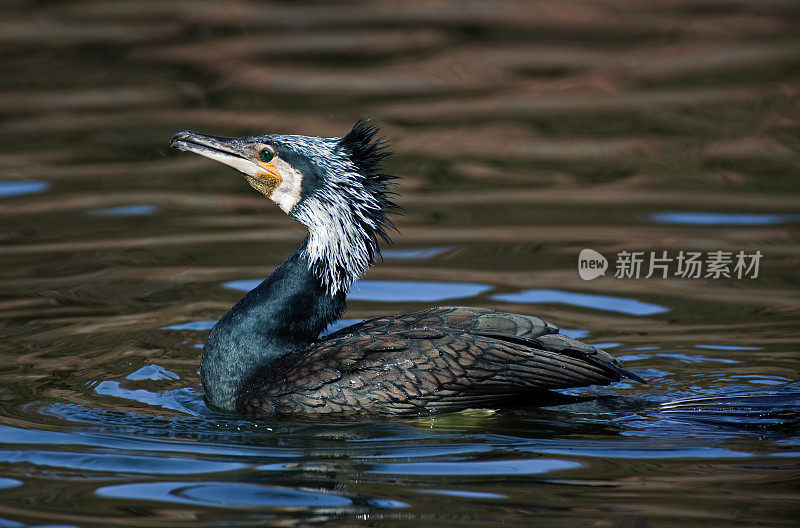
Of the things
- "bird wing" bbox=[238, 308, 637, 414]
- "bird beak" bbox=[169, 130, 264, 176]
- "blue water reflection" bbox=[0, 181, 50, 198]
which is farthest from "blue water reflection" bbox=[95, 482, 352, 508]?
"blue water reflection" bbox=[0, 181, 50, 198]

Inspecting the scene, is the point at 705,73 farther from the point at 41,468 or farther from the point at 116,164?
the point at 41,468

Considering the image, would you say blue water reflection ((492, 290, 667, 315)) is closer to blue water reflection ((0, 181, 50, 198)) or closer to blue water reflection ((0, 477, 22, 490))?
blue water reflection ((0, 477, 22, 490))

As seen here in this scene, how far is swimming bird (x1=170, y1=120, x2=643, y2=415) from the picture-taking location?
6.80m

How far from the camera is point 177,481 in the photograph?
6164 millimetres

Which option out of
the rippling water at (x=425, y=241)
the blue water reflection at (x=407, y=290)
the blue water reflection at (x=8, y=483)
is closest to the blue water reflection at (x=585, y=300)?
the rippling water at (x=425, y=241)

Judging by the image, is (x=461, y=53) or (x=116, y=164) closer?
(x=116, y=164)

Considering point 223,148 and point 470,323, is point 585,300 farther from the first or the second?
point 223,148

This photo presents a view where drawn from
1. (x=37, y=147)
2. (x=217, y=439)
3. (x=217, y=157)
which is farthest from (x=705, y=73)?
(x=217, y=439)

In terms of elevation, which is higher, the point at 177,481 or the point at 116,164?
the point at 116,164

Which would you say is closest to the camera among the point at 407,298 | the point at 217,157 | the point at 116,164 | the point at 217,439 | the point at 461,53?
the point at 217,439

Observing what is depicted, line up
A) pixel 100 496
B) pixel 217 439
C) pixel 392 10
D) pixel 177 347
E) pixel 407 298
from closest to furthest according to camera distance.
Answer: pixel 100 496 → pixel 217 439 → pixel 177 347 → pixel 407 298 → pixel 392 10

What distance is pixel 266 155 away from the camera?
291 inches

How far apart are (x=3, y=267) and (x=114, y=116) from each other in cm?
385

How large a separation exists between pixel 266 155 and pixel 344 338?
1.19 meters
